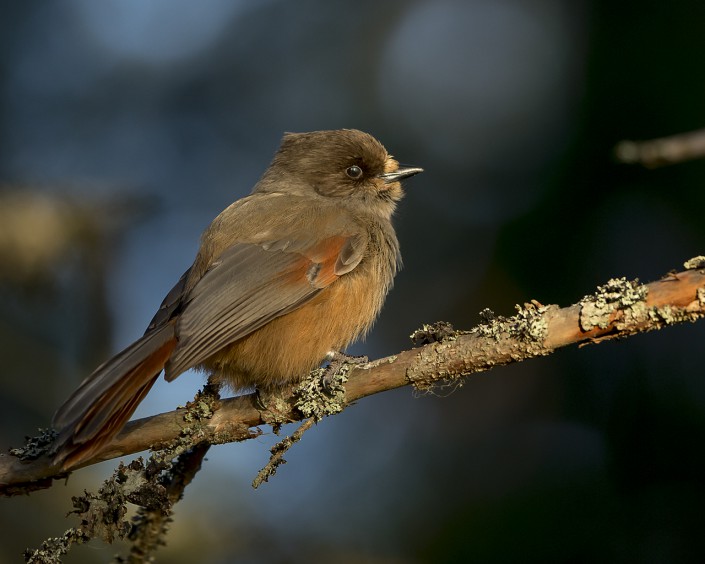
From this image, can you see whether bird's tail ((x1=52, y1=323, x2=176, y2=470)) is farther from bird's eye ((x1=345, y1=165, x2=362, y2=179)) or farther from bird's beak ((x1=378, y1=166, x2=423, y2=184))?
bird's beak ((x1=378, y1=166, x2=423, y2=184))

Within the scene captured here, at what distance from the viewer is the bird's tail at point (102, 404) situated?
3449 millimetres

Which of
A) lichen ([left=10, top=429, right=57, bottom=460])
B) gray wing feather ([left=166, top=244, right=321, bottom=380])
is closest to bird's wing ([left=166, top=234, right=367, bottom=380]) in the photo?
gray wing feather ([left=166, top=244, right=321, bottom=380])

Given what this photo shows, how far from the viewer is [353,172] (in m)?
5.30

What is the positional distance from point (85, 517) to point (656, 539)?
293cm

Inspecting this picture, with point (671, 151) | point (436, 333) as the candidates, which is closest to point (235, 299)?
point (436, 333)

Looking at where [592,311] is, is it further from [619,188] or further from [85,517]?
[619,188]

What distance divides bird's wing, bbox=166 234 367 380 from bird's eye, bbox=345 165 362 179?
0.71 metres

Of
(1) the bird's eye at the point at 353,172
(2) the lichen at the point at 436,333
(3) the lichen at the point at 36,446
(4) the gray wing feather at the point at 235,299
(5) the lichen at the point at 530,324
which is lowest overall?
(3) the lichen at the point at 36,446

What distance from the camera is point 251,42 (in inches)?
337

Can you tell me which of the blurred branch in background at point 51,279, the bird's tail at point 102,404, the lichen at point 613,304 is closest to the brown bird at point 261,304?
the bird's tail at point 102,404

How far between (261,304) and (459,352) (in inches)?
41.2

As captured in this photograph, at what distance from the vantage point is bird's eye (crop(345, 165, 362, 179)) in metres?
5.30

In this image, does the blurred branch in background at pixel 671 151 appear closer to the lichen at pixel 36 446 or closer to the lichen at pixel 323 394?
the lichen at pixel 323 394

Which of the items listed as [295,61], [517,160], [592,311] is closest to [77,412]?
[592,311]
